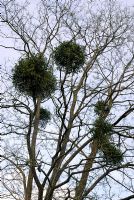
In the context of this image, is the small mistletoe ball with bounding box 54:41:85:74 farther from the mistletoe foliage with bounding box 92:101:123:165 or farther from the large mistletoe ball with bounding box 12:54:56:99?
the mistletoe foliage with bounding box 92:101:123:165

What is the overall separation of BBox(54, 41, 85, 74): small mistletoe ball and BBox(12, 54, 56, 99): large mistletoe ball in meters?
0.27

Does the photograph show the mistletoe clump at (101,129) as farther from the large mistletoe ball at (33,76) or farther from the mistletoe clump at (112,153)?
the large mistletoe ball at (33,76)

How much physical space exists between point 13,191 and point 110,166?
3843 mm

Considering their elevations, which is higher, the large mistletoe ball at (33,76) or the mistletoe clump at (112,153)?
the large mistletoe ball at (33,76)

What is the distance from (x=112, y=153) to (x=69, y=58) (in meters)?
2.19

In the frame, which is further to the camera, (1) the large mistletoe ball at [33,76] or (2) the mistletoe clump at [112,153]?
(2) the mistletoe clump at [112,153]

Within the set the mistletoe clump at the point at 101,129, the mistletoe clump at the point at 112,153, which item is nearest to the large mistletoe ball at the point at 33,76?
the mistletoe clump at the point at 101,129

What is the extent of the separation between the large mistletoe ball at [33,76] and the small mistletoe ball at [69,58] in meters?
0.27

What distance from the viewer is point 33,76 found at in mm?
7543

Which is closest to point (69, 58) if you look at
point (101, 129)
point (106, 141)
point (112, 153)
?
point (101, 129)

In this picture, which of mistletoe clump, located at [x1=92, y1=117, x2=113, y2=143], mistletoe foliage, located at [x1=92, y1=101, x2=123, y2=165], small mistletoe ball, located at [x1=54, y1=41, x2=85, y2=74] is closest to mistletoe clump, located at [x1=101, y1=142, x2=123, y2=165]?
mistletoe foliage, located at [x1=92, y1=101, x2=123, y2=165]

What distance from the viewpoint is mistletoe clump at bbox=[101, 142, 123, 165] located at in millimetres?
8602

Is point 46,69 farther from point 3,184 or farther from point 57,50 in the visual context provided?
point 3,184

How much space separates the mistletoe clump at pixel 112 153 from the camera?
860 centimetres
